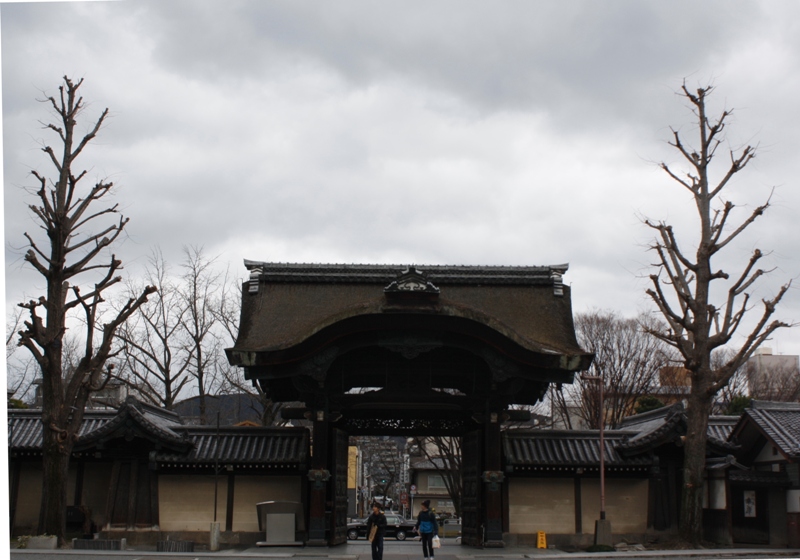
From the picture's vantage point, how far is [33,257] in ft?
62.4

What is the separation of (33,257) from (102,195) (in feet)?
8.17

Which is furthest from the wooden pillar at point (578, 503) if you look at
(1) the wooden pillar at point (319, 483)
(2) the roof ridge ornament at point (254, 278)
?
(2) the roof ridge ornament at point (254, 278)

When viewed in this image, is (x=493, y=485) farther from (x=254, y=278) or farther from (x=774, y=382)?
(x=774, y=382)

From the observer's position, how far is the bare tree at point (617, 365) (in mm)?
40250

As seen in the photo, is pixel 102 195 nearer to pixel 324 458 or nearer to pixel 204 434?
pixel 204 434

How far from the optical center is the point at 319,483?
1925 centimetres

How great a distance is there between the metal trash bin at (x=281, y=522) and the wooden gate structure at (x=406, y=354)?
1.57ft

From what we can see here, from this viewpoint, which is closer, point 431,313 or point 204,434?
point 431,313

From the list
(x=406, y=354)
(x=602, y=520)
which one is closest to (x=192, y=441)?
(x=406, y=354)

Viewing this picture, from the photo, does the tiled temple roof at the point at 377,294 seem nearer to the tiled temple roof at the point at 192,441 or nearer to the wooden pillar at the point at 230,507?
the tiled temple roof at the point at 192,441

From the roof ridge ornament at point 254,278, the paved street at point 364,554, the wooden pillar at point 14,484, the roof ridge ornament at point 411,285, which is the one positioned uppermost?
the roof ridge ornament at point 254,278

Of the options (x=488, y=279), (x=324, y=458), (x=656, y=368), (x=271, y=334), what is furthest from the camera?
(x=656, y=368)

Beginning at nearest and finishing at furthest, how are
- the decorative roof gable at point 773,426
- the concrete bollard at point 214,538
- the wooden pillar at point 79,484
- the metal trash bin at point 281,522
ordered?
the concrete bollard at point 214,538 < the metal trash bin at point 281,522 < the decorative roof gable at point 773,426 < the wooden pillar at point 79,484

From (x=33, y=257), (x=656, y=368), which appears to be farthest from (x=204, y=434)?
(x=656, y=368)
